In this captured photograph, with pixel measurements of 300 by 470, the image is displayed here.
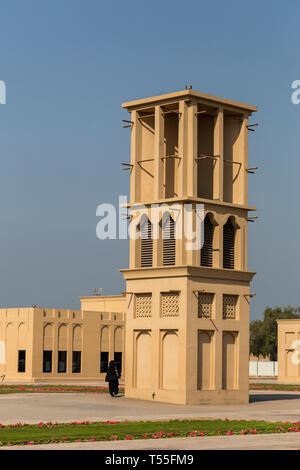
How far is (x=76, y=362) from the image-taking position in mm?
69500

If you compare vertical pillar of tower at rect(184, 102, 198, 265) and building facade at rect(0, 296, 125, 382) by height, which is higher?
vertical pillar of tower at rect(184, 102, 198, 265)

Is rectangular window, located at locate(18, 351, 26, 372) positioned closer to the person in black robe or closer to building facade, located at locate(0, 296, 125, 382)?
building facade, located at locate(0, 296, 125, 382)

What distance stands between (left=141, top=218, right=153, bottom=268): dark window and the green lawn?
42.2 feet

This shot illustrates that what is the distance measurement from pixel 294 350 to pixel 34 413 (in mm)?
48607

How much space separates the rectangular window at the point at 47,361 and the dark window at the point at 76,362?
8.45 feet

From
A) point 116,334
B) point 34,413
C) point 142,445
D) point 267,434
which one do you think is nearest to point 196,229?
point 34,413

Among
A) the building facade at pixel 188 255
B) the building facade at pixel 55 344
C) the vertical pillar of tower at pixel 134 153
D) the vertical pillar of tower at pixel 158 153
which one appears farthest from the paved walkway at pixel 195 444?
the building facade at pixel 55 344

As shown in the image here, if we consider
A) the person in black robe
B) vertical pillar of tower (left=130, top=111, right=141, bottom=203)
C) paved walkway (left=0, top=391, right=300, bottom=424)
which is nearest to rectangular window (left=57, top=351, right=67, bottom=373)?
paved walkway (left=0, top=391, right=300, bottom=424)

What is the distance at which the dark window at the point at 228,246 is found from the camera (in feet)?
127

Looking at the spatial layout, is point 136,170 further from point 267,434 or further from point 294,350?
point 294,350

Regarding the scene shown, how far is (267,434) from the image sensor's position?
22.6 metres

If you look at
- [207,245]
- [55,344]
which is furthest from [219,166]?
[55,344]

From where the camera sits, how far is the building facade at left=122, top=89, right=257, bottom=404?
120ft

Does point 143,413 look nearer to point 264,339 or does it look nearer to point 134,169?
point 134,169
